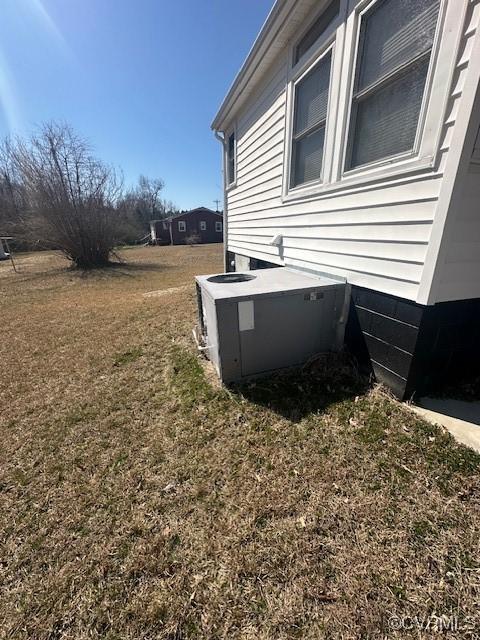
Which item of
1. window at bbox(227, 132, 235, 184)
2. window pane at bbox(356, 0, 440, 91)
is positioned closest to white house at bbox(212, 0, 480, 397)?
window pane at bbox(356, 0, 440, 91)

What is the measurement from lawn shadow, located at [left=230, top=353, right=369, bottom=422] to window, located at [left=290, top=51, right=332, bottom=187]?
2048mm

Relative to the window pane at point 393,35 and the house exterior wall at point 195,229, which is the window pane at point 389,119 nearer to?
the window pane at point 393,35

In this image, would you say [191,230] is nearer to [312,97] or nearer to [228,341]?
[312,97]

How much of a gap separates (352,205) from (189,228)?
36.9 meters

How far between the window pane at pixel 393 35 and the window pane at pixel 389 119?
12 centimetres

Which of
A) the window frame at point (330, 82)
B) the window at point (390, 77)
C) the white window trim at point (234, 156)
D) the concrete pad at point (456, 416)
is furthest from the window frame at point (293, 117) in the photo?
the white window trim at point (234, 156)

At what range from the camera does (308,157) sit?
3.19 meters

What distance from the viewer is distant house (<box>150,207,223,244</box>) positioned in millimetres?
36406

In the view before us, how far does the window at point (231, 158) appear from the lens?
5941 mm

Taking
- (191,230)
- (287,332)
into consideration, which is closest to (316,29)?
(287,332)

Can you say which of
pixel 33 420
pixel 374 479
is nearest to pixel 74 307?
pixel 33 420

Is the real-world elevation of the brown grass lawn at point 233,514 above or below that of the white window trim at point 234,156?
below

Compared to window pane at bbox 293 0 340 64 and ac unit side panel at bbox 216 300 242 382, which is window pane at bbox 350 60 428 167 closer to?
window pane at bbox 293 0 340 64

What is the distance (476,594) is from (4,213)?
31637mm
